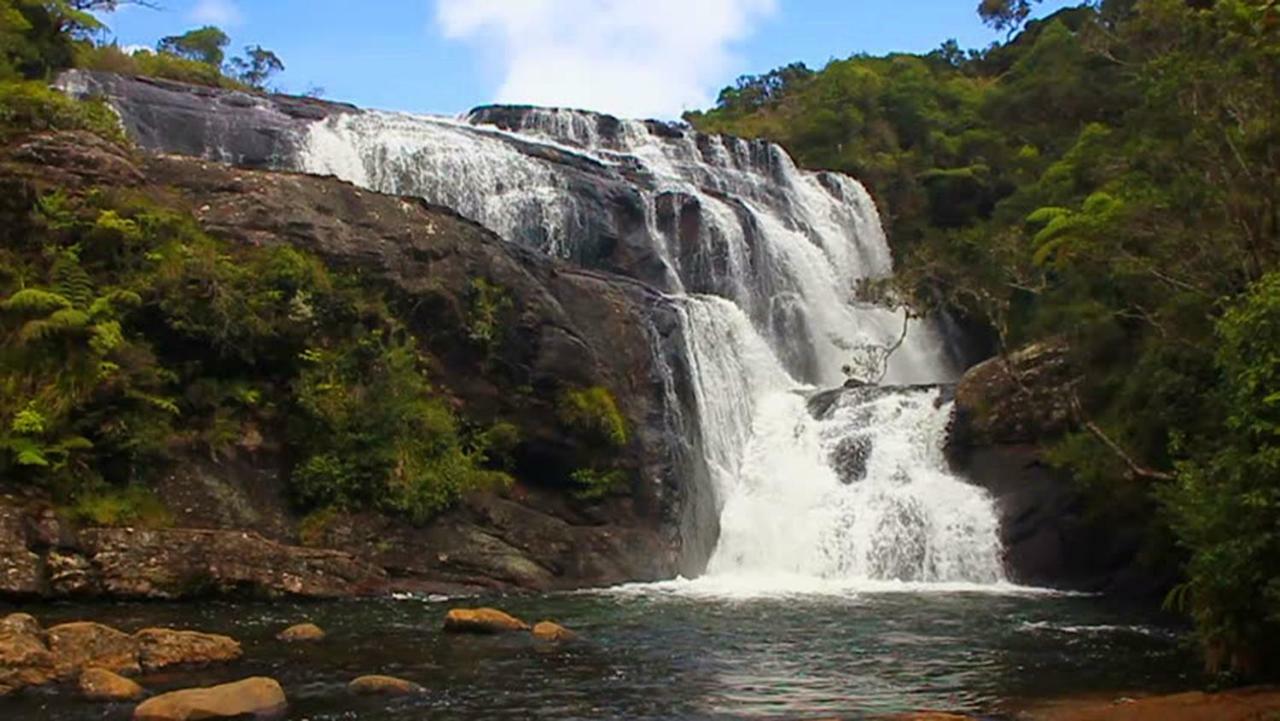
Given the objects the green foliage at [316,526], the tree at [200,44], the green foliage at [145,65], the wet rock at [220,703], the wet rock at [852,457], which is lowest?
the wet rock at [220,703]

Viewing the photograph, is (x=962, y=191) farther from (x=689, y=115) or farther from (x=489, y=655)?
(x=489, y=655)

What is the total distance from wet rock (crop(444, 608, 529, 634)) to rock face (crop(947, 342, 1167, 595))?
1251 cm

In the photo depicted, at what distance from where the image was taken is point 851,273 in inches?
1708

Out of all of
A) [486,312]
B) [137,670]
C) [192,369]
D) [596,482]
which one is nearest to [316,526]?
[192,369]

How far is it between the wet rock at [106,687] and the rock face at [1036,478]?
59.4 feet

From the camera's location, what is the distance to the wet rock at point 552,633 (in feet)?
54.1

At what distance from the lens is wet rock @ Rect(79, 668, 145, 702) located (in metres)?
12.0

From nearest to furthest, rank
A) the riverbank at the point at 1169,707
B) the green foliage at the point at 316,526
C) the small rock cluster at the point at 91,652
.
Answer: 1. the riverbank at the point at 1169,707
2. the small rock cluster at the point at 91,652
3. the green foliage at the point at 316,526

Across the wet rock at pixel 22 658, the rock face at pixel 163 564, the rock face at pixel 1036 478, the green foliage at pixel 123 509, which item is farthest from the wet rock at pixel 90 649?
the rock face at pixel 1036 478

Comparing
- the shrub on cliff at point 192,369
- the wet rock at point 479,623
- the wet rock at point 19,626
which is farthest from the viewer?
the shrub on cliff at point 192,369

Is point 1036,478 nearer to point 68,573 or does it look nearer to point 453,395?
point 453,395

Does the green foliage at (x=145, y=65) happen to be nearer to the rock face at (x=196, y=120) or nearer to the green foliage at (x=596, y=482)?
the rock face at (x=196, y=120)

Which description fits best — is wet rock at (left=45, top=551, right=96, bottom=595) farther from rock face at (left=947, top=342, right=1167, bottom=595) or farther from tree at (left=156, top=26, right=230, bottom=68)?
tree at (left=156, top=26, right=230, bottom=68)

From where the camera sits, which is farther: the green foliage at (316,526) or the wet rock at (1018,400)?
the wet rock at (1018,400)
